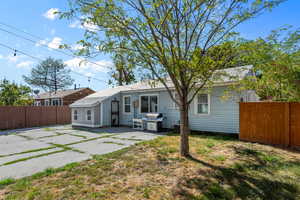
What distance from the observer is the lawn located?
2.69 meters

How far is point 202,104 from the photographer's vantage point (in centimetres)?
841

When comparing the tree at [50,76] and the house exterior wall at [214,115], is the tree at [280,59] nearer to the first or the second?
the house exterior wall at [214,115]

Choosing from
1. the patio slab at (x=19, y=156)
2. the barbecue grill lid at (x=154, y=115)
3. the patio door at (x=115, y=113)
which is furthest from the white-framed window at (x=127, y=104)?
the patio slab at (x=19, y=156)

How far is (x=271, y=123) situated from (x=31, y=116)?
16.2 meters

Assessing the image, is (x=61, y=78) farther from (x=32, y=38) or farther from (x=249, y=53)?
(x=249, y=53)

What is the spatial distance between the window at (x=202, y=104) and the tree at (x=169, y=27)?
419cm

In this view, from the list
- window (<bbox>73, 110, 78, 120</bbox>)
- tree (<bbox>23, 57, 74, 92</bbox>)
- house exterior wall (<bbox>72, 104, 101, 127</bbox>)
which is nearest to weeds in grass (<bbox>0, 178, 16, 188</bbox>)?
house exterior wall (<bbox>72, 104, 101, 127</bbox>)

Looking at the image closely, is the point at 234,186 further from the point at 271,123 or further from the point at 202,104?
the point at 202,104

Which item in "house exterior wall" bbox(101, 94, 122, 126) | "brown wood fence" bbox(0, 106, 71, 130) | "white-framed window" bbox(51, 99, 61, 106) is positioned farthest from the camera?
"white-framed window" bbox(51, 99, 61, 106)

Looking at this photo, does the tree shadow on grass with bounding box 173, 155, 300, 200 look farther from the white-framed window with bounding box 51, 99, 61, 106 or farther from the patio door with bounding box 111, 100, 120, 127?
the white-framed window with bounding box 51, 99, 61, 106

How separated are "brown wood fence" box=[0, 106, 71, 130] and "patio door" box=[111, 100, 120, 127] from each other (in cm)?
→ 649

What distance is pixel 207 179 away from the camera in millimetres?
3174

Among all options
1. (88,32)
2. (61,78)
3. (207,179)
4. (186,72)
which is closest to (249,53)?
(186,72)

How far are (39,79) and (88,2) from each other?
3362cm
